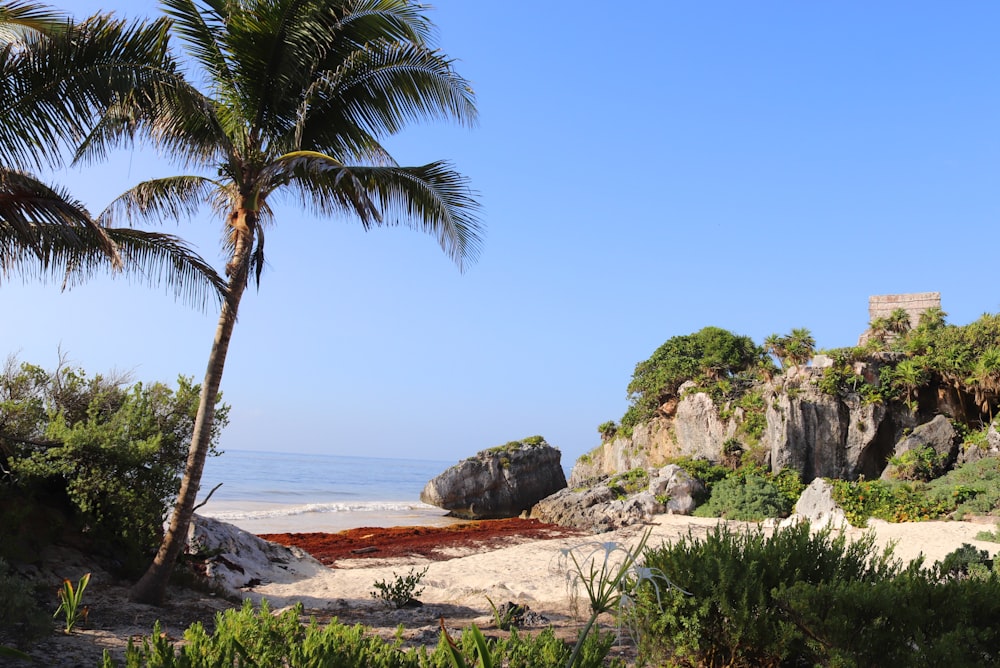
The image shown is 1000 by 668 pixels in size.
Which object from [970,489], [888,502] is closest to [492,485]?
[888,502]

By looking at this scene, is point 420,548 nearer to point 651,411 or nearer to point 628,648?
point 628,648

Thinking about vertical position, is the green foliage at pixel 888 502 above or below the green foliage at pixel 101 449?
below

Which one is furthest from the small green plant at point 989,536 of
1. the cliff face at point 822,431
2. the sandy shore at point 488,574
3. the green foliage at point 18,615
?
the green foliage at point 18,615

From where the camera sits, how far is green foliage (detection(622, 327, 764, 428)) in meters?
33.3

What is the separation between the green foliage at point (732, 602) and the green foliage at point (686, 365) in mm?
27073

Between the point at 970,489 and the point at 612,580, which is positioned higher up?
the point at 612,580

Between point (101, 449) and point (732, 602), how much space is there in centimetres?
764

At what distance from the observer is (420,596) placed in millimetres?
9727

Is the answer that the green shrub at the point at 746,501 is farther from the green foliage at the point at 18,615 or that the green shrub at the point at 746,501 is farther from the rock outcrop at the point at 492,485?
the green foliage at the point at 18,615

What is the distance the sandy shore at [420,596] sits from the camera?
6.36 metres

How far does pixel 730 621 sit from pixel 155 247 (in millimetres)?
7118

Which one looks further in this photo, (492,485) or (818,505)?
(492,485)

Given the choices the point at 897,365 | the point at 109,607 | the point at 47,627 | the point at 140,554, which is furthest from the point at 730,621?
the point at 897,365

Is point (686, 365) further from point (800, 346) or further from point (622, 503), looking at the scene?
point (622, 503)
